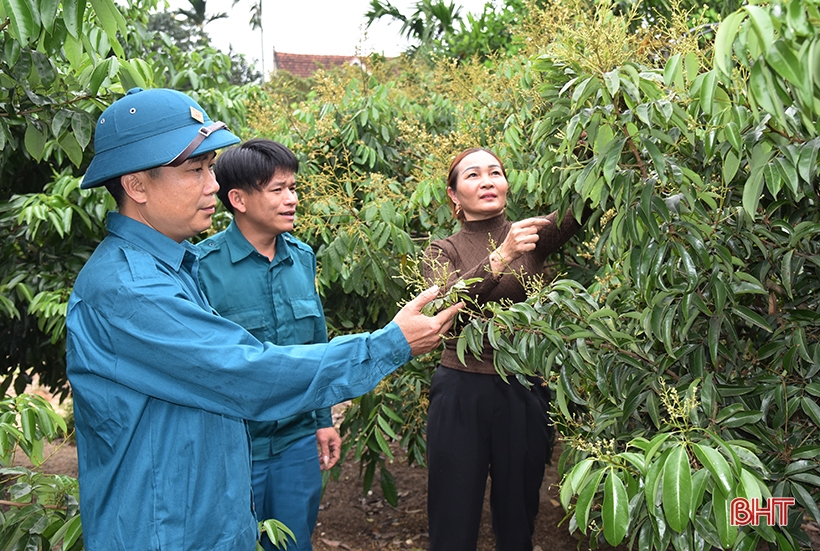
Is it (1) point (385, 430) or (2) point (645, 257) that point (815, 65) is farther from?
(1) point (385, 430)

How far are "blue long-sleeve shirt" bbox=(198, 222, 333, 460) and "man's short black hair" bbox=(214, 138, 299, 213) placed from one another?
0.15 m

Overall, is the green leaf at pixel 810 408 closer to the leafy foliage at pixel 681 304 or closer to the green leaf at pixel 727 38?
the leafy foliage at pixel 681 304

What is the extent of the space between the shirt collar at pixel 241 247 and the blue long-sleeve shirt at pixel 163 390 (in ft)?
2.88

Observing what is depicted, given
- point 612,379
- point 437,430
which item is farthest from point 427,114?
point 612,379

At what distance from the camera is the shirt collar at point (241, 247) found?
2.54m

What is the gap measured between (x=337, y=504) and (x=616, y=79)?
341 centimetres

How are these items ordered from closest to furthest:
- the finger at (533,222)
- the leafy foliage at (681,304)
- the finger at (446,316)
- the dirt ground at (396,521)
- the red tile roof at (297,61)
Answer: the leafy foliage at (681,304), the finger at (446,316), the finger at (533,222), the dirt ground at (396,521), the red tile roof at (297,61)

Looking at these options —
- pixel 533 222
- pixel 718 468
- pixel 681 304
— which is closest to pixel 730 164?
pixel 681 304

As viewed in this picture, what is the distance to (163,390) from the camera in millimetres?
1541

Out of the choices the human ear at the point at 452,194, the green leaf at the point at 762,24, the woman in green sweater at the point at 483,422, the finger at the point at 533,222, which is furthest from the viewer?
the human ear at the point at 452,194

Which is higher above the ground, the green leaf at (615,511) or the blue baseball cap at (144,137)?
the blue baseball cap at (144,137)

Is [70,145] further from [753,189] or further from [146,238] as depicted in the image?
[753,189]

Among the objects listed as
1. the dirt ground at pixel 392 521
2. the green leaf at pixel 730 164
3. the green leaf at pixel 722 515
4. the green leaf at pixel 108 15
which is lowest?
the dirt ground at pixel 392 521

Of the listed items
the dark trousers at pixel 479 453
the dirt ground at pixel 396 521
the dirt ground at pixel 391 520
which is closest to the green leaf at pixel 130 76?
the dark trousers at pixel 479 453
